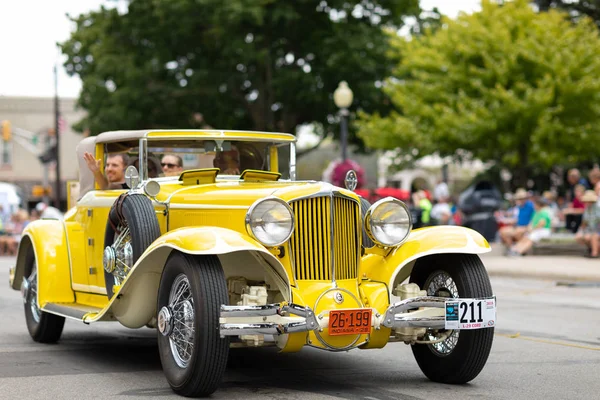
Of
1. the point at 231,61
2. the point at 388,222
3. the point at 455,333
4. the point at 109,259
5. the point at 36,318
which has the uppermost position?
the point at 231,61

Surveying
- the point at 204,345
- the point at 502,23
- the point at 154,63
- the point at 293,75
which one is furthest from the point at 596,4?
the point at 204,345

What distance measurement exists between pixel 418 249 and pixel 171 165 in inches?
103

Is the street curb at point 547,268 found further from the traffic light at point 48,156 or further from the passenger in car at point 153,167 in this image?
the traffic light at point 48,156

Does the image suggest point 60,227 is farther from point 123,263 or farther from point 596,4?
point 596,4

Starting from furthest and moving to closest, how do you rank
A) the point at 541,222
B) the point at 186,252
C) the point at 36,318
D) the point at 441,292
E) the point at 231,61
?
1. the point at 231,61
2. the point at 541,222
3. the point at 36,318
4. the point at 441,292
5. the point at 186,252

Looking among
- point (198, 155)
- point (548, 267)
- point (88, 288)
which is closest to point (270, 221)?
point (198, 155)

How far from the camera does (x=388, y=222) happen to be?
695 cm

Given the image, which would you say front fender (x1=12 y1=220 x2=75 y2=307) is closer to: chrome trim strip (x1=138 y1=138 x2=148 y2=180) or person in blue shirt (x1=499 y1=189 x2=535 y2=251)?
chrome trim strip (x1=138 y1=138 x2=148 y2=180)

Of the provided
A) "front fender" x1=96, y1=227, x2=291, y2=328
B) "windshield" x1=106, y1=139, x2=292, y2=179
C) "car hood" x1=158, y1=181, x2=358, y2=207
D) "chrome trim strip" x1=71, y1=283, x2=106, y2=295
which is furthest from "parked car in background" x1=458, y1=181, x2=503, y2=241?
"front fender" x1=96, y1=227, x2=291, y2=328

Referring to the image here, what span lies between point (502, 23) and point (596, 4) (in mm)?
9820

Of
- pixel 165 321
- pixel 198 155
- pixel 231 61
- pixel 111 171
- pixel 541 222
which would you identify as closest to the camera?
pixel 165 321

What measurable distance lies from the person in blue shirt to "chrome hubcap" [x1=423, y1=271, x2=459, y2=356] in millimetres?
14603

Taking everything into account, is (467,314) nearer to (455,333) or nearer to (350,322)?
(455,333)

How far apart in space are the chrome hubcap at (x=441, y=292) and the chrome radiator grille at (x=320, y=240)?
685 mm
